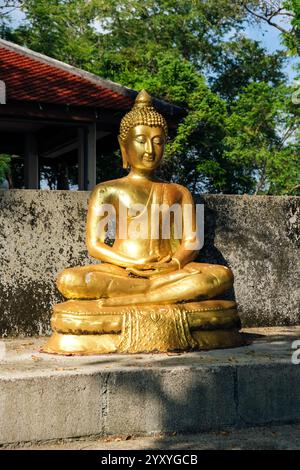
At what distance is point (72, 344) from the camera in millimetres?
4477

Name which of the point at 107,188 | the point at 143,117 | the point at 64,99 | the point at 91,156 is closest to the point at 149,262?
the point at 107,188

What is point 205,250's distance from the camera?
6.14 metres

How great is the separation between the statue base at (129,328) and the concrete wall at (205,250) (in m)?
A: 1.08

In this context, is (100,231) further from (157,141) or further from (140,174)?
(157,141)

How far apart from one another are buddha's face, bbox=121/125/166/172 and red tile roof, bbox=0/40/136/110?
4.30 metres

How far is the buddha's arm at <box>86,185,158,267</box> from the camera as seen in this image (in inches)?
195

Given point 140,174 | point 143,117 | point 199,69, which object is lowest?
point 140,174

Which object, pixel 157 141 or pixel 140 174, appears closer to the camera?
pixel 157 141

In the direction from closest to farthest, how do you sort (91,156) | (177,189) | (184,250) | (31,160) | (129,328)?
(129,328) → (184,250) → (177,189) → (91,156) → (31,160)

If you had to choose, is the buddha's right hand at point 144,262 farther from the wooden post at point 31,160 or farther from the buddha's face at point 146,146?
the wooden post at point 31,160

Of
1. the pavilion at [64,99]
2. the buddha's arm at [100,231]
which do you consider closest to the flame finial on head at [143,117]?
the buddha's arm at [100,231]

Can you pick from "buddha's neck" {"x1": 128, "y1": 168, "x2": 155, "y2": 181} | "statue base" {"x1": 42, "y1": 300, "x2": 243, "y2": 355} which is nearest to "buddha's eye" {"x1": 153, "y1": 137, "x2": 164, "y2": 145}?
"buddha's neck" {"x1": 128, "y1": 168, "x2": 155, "y2": 181}

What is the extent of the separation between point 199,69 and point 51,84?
1551 centimetres

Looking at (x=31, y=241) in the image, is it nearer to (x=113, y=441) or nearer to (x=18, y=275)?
(x=18, y=275)
